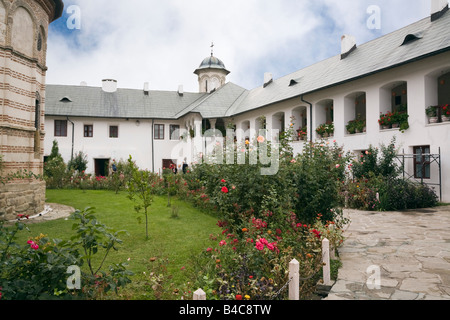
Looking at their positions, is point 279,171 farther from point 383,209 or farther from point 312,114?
point 312,114

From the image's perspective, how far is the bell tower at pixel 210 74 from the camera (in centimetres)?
3008

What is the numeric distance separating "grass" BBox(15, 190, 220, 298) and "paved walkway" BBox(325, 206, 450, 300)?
7.65 ft

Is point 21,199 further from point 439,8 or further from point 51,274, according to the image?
point 439,8

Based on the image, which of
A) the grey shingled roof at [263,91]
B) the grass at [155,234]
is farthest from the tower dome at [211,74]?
the grass at [155,234]

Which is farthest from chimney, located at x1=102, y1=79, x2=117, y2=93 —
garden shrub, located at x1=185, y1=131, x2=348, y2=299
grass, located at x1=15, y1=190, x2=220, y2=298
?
garden shrub, located at x1=185, y1=131, x2=348, y2=299

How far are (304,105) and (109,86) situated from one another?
18.3 meters

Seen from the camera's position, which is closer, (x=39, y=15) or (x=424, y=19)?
(x=39, y=15)

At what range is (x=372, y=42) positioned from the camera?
52.7 feet

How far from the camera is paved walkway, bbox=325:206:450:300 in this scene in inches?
147

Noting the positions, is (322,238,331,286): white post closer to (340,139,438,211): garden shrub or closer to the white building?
(340,139,438,211): garden shrub

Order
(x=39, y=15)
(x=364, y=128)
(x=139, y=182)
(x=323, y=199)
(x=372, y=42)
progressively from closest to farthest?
(x=323, y=199) → (x=139, y=182) → (x=39, y=15) → (x=364, y=128) → (x=372, y=42)

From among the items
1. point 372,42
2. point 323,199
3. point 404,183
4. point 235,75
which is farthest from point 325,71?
point 235,75

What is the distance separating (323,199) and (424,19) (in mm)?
13010

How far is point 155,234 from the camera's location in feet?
21.8
